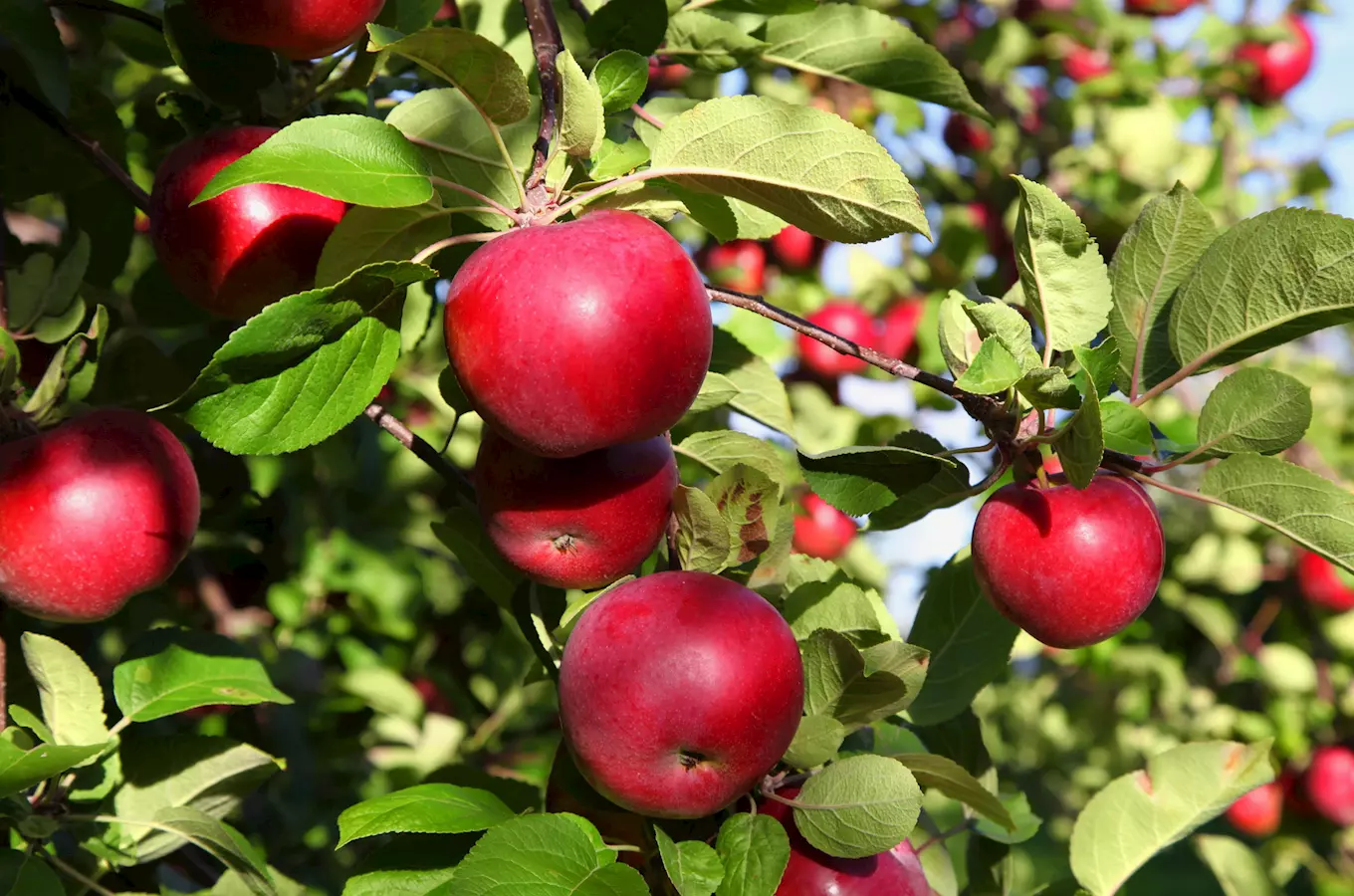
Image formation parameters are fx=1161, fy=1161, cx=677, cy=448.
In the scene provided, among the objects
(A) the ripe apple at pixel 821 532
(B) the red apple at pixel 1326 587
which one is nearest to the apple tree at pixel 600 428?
(A) the ripe apple at pixel 821 532

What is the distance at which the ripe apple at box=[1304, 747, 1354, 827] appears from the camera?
326cm

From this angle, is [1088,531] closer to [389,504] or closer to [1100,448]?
[1100,448]

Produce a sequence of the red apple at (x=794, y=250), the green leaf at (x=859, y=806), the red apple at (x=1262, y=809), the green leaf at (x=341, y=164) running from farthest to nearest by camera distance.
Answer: the red apple at (x=1262, y=809) → the red apple at (x=794, y=250) → the green leaf at (x=859, y=806) → the green leaf at (x=341, y=164)

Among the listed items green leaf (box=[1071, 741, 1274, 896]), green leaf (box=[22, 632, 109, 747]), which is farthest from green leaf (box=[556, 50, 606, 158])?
green leaf (box=[1071, 741, 1274, 896])

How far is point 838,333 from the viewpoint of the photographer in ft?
9.78

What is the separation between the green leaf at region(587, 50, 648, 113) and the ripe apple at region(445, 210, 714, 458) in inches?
6.1

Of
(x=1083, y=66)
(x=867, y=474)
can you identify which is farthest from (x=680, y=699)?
(x=1083, y=66)

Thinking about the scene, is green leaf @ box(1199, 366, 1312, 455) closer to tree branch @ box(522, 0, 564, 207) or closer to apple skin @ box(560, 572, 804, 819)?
apple skin @ box(560, 572, 804, 819)

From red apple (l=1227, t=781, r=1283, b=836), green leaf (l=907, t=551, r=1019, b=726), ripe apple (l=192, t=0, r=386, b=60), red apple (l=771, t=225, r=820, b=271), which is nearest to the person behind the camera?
ripe apple (l=192, t=0, r=386, b=60)

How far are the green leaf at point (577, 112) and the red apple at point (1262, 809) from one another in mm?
3512

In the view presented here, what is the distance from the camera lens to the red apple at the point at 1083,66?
10.6 ft

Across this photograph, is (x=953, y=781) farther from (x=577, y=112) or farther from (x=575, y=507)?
(x=577, y=112)

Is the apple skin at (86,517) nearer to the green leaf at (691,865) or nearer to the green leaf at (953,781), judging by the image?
the green leaf at (691,865)

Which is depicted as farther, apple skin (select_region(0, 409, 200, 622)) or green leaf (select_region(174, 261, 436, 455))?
apple skin (select_region(0, 409, 200, 622))
